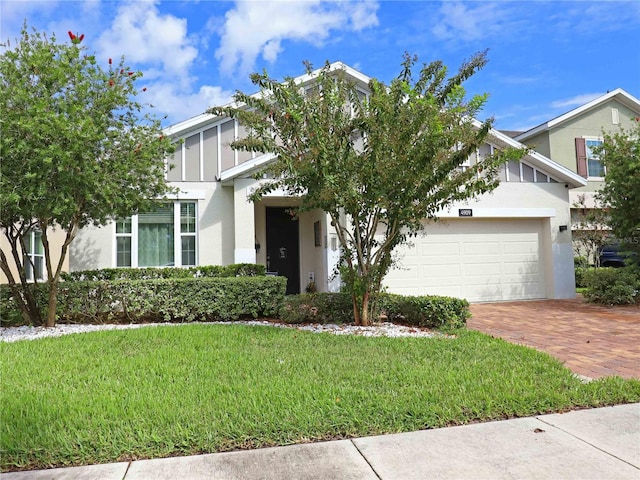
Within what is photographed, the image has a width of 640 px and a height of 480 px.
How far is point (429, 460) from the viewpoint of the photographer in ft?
8.88

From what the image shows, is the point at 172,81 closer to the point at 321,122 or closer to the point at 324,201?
the point at 321,122

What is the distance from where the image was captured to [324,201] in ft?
21.0

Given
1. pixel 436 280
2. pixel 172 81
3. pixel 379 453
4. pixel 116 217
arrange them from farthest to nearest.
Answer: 1. pixel 436 280
2. pixel 172 81
3. pixel 116 217
4. pixel 379 453

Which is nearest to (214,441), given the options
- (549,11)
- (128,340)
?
(128,340)

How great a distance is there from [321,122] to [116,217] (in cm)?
420

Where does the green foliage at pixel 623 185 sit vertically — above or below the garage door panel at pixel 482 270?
above

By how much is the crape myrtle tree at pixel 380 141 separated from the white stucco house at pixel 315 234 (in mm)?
3528

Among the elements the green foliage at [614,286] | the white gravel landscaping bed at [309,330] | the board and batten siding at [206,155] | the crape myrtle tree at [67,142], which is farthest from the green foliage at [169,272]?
the green foliage at [614,286]

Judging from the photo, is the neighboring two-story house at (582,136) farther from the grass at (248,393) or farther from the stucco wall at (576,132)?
the grass at (248,393)

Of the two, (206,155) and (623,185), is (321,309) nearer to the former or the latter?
(206,155)

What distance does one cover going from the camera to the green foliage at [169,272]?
9125 mm

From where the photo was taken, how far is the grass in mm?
2961

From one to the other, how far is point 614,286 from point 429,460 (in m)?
9.83

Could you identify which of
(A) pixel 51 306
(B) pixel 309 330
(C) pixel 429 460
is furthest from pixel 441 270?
(C) pixel 429 460
